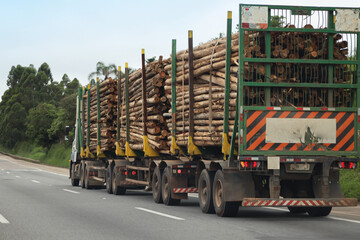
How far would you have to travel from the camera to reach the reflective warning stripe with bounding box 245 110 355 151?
12227 millimetres

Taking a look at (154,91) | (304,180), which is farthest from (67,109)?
(304,180)

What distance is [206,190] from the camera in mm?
13828

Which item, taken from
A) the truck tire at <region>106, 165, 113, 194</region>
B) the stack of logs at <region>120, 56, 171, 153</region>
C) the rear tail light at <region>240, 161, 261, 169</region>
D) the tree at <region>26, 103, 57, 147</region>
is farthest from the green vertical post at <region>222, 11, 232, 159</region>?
the tree at <region>26, 103, 57, 147</region>

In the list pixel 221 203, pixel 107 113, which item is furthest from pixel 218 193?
pixel 107 113

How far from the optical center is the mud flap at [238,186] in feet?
41.1

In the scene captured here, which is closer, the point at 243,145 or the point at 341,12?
the point at 243,145

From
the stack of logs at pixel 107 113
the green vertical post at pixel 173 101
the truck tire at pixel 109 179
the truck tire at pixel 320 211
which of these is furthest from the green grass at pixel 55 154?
the truck tire at pixel 320 211

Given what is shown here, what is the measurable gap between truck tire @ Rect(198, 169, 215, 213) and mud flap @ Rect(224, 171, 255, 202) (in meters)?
0.95

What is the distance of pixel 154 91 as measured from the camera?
17422 mm

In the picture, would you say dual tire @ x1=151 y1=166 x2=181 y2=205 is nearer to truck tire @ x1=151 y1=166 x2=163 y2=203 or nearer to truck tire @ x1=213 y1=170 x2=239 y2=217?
truck tire @ x1=151 y1=166 x2=163 y2=203

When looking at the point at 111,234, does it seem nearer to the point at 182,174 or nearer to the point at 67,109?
the point at 182,174

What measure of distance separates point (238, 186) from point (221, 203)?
56 cm

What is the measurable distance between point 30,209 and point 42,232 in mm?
4554

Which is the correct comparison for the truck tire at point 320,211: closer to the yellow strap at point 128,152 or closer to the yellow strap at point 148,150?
the yellow strap at point 148,150
